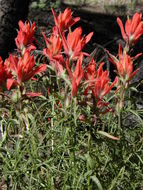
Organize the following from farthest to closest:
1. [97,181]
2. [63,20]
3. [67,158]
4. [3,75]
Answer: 1. [63,20]
2. [67,158]
3. [3,75]
4. [97,181]

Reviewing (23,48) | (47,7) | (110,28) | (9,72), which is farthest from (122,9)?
(9,72)

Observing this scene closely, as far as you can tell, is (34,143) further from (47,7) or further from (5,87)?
(47,7)

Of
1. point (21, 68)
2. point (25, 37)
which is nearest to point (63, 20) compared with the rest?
point (25, 37)

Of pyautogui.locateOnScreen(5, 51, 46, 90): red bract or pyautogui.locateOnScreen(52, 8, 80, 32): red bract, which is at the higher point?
pyautogui.locateOnScreen(52, 8, 80, 32): red bract

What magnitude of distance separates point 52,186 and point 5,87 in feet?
1.66

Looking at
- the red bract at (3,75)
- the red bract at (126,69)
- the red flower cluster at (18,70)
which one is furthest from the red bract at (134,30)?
the red bract at (3,75)

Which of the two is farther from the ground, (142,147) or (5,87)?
(5,87)

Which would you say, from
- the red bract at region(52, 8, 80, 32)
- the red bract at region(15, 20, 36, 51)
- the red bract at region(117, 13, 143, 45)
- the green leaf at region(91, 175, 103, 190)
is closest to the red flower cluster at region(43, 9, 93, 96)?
the red bract at region(52, 8, 80, 32)

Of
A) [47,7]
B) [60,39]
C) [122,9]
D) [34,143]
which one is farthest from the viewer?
[47,7]

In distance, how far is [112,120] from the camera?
262cm

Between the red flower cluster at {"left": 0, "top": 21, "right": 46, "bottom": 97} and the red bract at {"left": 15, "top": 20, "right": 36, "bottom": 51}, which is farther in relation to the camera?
the red bract at {"left": 15, "top": 20, "right": 36, "bottom": 51}

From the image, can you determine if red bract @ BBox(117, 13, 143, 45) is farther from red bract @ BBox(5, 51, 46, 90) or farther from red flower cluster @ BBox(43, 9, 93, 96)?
red bract @ BBox(5, 51, 46, 90)

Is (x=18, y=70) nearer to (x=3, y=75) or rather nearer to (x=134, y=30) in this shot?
(x=3, y=75)

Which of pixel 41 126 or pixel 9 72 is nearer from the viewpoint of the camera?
pixel 9 72
